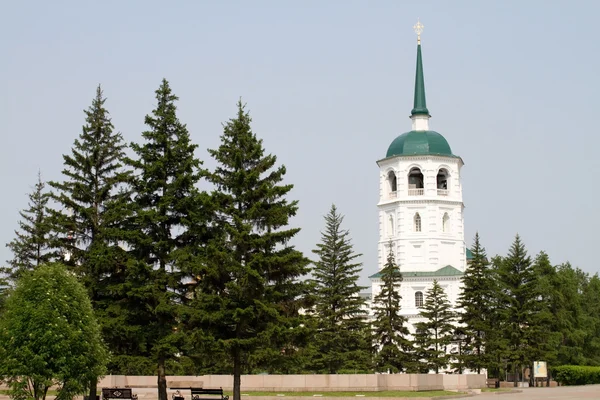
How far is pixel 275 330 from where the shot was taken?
114ft

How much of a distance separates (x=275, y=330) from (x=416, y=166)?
48.9 meters

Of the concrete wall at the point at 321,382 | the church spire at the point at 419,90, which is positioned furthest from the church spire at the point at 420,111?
the concrete wall at the point at 321,382

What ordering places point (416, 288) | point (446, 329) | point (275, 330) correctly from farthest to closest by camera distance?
point (416, 288) < point (446, 329) < point (275, 330)

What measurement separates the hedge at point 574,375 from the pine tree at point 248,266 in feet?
109

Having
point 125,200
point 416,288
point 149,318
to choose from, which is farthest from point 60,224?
point 416,288

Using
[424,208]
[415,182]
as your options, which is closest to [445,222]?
[424,208]

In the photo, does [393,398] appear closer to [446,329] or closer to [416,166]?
[446,329]

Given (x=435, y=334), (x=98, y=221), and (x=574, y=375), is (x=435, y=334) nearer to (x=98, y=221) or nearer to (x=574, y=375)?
(x=574, y=375)

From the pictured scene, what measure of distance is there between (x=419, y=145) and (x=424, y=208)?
17.1 feet

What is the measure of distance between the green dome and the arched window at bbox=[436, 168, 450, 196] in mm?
1614

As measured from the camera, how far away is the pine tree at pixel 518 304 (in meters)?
61.2

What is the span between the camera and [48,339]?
28641 mm

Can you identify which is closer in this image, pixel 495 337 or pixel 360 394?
pixel 360 394

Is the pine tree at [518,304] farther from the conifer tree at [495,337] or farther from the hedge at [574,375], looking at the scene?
the hedge at [574,375]
